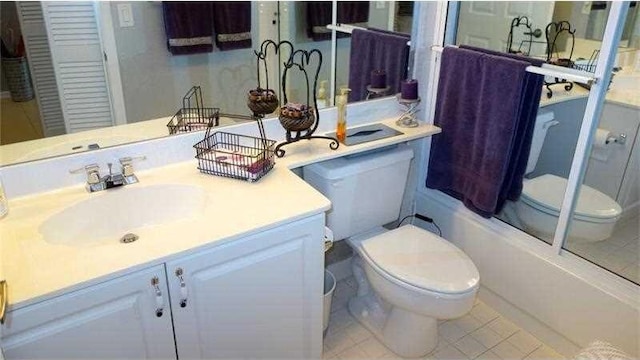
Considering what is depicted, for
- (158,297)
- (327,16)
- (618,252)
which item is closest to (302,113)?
(327,16)

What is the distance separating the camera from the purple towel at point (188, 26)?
1.55 meters

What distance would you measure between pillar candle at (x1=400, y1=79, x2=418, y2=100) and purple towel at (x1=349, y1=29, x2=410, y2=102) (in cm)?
12

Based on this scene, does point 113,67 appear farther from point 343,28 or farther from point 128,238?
point 343,28

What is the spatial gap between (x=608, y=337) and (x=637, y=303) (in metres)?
0.18

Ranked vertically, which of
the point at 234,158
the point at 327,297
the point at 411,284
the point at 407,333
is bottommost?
the point at 407,333

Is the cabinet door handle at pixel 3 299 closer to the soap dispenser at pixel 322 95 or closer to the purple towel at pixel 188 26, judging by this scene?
the purple towel at pixel 188 26

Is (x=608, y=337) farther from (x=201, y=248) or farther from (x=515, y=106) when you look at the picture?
(x=201, y=248)

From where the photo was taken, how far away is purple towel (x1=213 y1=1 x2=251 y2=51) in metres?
1.64

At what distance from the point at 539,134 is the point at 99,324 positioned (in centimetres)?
181

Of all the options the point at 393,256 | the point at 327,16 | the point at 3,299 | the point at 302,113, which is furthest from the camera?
the point at 327,16

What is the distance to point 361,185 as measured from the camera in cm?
187

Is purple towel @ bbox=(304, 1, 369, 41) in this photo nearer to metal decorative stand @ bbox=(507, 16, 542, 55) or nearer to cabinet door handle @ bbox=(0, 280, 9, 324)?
metal decorative stand @ bbox=(507, 16, 542, 55)

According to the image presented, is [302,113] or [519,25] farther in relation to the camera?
[519,25]

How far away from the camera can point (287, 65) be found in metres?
1.83
